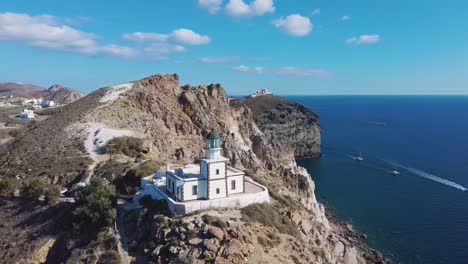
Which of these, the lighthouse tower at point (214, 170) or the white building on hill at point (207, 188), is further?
the lighthouse tower at point (214, 170)

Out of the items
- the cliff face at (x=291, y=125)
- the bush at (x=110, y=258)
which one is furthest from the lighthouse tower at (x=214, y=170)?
the cliff face at (x=291, y=125)

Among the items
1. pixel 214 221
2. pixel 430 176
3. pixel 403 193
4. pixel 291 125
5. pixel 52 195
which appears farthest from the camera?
pixel 291 125

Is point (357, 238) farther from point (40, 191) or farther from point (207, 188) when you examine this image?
point (40, 191)

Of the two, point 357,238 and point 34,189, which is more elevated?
point 34,189

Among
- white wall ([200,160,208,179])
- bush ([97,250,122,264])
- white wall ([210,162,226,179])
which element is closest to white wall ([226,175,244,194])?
white wall ([210,162,226,179])

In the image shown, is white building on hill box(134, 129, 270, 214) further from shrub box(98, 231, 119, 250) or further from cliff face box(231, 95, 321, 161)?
cliff face box(231, 95, 321, 161)

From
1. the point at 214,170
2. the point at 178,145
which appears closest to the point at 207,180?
the point at 214,170

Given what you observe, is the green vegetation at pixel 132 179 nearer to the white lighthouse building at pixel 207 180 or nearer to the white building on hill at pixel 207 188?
the white building on hill at pixel 207 188
